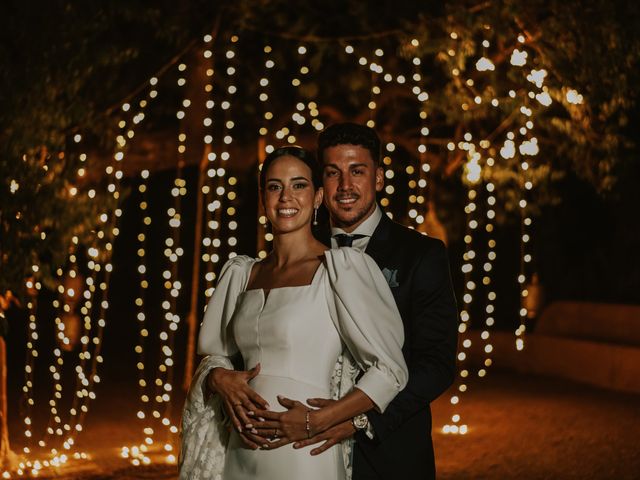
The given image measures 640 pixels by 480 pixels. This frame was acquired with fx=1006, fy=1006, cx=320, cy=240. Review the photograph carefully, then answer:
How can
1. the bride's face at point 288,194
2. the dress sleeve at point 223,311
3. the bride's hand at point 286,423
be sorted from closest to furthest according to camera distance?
the bride's hand at point 286,423
the bride's face at point 288,194
the dress sleeve at point 223,311

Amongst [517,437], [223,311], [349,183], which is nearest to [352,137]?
[349,183]

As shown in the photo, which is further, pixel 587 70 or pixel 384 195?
pixel 384 195

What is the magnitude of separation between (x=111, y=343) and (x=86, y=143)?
283 inches

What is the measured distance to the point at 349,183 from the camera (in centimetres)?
294

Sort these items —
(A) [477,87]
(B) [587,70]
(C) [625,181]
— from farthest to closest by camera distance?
(C) [625,181] < (A) [477,87] < (B) [587,70]

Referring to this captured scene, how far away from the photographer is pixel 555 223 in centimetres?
1366

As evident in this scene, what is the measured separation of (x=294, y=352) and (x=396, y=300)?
0.34m

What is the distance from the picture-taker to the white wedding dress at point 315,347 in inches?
101

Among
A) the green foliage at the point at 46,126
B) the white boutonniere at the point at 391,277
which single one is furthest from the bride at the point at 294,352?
the green foliage at the point at 46,126

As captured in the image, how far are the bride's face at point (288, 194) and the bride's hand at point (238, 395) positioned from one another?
1.34 ft

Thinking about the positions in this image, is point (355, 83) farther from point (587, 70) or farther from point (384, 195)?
point (384, 195)

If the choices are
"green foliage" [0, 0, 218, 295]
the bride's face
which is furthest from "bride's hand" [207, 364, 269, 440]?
"green foliage" [0, 0, 218, 295]

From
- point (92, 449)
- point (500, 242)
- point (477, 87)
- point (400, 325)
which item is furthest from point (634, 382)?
point (400, 325)

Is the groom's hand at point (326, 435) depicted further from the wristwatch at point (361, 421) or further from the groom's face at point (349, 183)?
the groom's face at point (349, 183)
